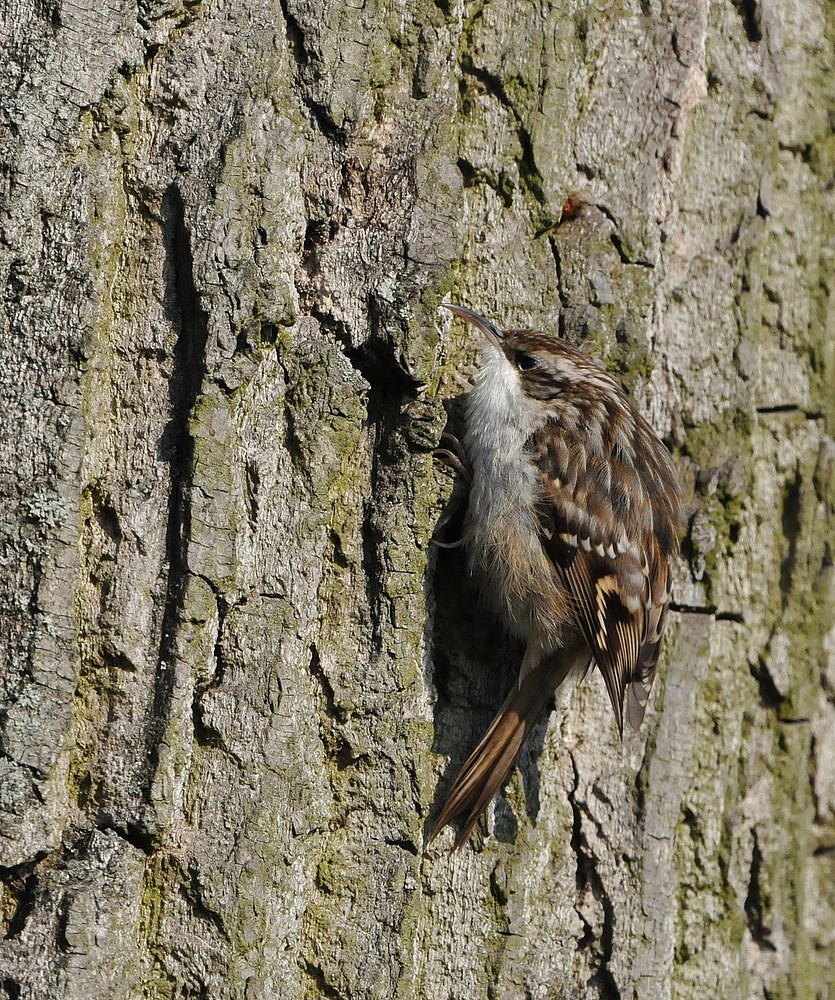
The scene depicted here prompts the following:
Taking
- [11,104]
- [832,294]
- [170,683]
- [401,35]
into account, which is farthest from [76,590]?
[832,294]

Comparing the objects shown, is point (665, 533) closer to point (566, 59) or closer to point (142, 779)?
point (566, 59)

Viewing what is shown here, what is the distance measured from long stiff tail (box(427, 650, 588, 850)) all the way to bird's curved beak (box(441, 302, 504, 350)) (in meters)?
0.74

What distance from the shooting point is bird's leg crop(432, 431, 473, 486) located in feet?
8.40

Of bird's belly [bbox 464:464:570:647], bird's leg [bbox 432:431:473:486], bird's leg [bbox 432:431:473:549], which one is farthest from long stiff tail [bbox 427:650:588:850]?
bird's leg [bbox 432:431:473:486]

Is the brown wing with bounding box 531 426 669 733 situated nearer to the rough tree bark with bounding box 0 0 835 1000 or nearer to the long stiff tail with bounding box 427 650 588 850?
the rough tree bark with bounding box 0 0 835 1000

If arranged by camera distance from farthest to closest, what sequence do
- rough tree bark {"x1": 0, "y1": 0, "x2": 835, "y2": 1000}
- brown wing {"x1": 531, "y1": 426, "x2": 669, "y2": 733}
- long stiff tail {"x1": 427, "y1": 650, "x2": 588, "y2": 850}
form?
brown wing {"x1": 531, "y1": 426, "x2": 669, "y2": 733} → long stiff tail {"x1": 427, "y1": 650, "x2": 588, "y2": 850} → rough tree bark {"x1": 0, "y1": 0, "x2": 835, "y2": 1000}

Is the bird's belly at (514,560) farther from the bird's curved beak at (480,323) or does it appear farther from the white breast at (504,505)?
the bird's curved beak at (480,323)

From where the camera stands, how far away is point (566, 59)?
249 centimetres

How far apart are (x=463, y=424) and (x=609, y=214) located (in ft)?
1.87

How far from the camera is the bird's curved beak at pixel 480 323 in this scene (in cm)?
241

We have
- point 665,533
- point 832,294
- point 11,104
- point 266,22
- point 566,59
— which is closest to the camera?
point 11,104

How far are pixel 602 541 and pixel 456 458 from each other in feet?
1.55

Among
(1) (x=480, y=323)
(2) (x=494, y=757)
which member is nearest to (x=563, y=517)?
(1) (x=480, y=323)

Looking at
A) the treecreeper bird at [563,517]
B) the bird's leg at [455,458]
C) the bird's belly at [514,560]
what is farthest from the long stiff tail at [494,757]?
the bird's leg at [455,458]
